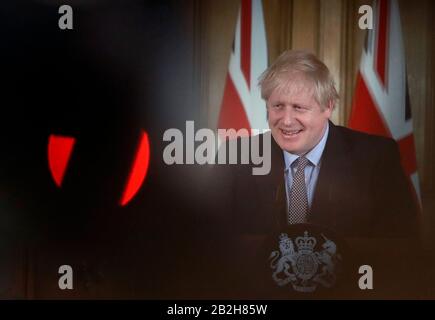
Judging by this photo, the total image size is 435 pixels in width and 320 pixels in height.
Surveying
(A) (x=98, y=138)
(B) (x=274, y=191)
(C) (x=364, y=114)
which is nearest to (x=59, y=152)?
(A) (x=98, y=138)

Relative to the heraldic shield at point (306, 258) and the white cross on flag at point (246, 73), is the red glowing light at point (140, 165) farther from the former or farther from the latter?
the heraldic shield at point (306, 258)

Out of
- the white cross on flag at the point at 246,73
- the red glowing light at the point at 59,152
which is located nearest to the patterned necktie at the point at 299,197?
the white cross on flag at the point at 246,73

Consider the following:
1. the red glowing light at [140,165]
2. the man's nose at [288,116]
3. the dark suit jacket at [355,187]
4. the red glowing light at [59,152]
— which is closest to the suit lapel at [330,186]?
the dark suit jacket at [355,187]

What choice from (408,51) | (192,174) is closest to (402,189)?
(408,51)

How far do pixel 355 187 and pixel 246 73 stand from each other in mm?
390

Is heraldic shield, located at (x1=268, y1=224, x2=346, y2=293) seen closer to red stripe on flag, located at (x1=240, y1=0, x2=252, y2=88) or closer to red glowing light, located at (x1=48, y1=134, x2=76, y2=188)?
red stripe on flag, located at (x1=240, y1=0, x2=252, y2=88)

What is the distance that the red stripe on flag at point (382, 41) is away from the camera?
73.2 inches

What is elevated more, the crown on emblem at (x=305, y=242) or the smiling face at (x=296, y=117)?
the smiling face at (x=296, y=117)

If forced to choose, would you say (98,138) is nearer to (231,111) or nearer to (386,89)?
(231,111)

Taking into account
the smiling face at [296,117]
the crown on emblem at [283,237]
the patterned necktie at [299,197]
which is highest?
the smiling face at [296,117]

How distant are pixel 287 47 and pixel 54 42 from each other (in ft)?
1.90
